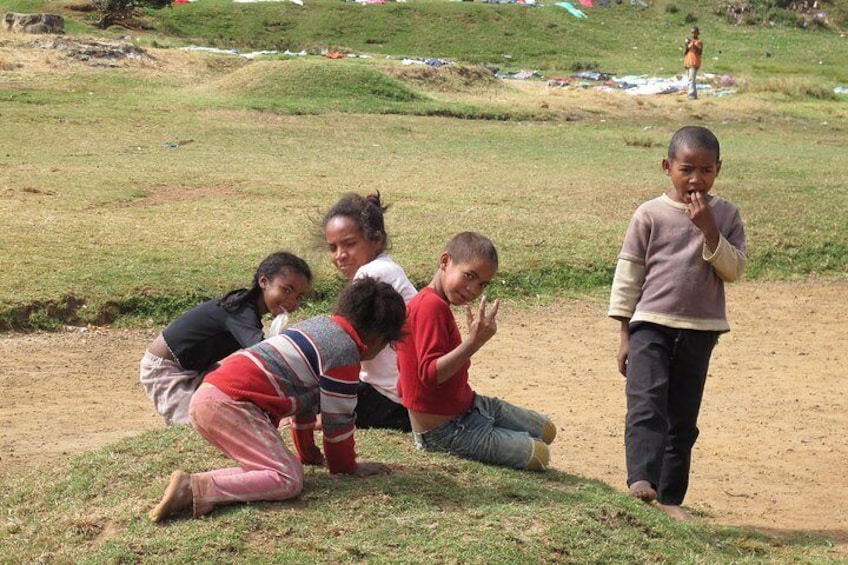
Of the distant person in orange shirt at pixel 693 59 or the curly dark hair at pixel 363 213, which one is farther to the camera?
the distant person in orange shirt at pixel 693 59

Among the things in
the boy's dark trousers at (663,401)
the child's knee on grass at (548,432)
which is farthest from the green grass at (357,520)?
the child's knee on grass at (548,432)

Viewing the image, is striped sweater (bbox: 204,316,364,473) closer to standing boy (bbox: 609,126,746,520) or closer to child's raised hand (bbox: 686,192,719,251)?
standing boy (bbox: 609,126,746,520)

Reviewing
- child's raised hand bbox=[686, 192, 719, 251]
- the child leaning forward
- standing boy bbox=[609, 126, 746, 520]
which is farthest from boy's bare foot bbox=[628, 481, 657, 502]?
the child leaning forward

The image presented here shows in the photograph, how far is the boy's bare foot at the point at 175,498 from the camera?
13.1 ft

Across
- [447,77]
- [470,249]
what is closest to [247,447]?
[470,249]

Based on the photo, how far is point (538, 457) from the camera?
16.2 ft

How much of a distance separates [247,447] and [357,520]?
1.52 ft

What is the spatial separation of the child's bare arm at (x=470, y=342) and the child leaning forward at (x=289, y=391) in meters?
0.27

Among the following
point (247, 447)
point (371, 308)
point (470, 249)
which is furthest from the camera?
point (470, 249)

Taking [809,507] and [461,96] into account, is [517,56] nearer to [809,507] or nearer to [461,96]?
[461,96]

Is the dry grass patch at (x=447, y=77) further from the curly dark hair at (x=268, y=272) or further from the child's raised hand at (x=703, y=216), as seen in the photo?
the child's raised hand at (x=703, y=216)

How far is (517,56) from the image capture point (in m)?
32.2

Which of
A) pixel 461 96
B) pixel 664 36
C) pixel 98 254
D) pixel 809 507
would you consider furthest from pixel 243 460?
pixel 664 36

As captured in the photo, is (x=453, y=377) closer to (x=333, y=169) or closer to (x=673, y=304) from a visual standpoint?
(x=673, y=304)
